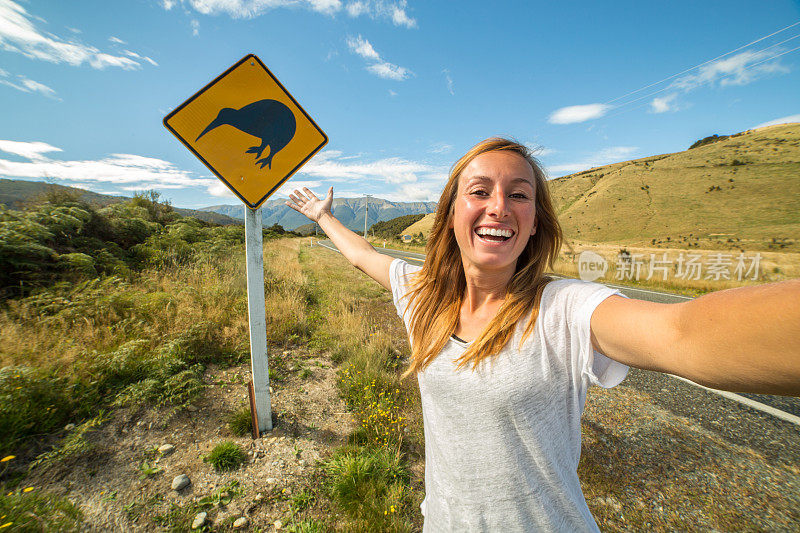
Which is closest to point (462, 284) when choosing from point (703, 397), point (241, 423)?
point (241, 423)

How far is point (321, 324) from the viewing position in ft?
17.1

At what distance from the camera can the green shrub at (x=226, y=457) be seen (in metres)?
2.35

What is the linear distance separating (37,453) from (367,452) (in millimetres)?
2471

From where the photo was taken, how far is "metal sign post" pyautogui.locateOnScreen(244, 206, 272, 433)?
2561 mm

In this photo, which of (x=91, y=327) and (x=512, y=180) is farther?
(x=91, y=327)

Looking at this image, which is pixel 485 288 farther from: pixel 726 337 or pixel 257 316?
pixel 257 316

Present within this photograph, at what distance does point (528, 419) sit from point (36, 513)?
280 centimetres

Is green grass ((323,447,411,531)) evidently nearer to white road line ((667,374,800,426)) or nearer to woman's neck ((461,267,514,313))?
woman's neck ((461,267,514,313))

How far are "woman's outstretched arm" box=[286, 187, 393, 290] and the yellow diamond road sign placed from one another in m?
0.27

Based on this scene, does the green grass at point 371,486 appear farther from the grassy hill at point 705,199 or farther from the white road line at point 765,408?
the grassy hill at point 705,199

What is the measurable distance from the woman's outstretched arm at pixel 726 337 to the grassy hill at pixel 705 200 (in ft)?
105

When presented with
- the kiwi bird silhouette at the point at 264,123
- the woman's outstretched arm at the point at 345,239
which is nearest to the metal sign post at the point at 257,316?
the woman's outstretched arm at the point at 345,239

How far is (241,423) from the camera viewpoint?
2744 mm

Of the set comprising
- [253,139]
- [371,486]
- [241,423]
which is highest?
[253,139]
